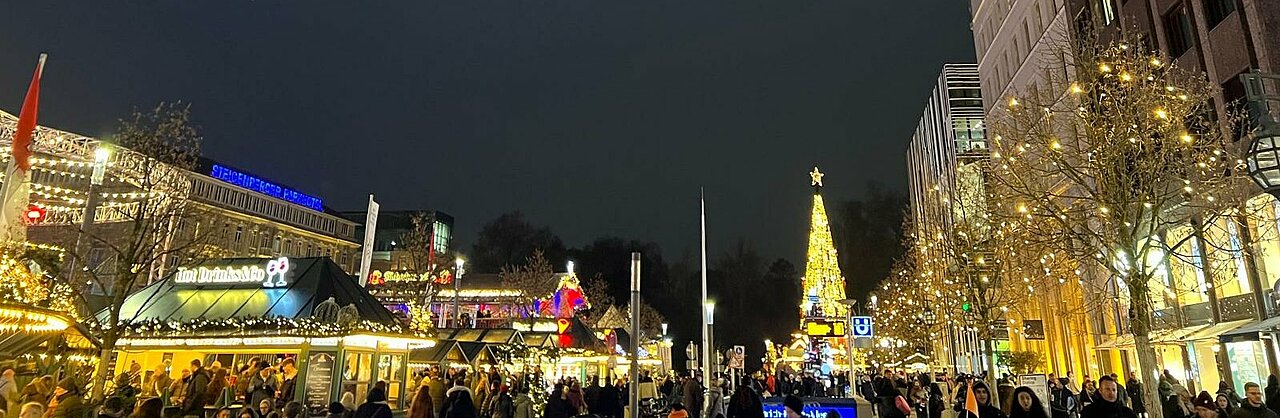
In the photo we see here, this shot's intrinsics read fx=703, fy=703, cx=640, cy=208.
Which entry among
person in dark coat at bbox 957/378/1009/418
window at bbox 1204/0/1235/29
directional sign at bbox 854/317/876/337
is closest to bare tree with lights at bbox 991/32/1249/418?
person in dark coat at bbox 957/378/1009/418

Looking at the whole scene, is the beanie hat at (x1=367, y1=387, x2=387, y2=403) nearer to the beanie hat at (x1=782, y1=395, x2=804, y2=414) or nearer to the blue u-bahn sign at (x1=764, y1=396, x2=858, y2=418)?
the beanie hat at (x1=782, y1=395, x2=804, y2=414)

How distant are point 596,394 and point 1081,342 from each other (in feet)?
90.8

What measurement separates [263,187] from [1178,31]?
7231 cm

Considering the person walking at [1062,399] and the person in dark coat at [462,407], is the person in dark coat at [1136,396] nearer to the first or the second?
the person walking at [1062,399]

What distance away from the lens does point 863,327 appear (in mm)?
21047

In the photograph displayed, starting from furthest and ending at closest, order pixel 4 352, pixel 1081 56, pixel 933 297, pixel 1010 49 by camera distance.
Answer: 1. pixel 1010 49
2. pixel 933 297
3. pixel 4 352
4. pixel 1081 56

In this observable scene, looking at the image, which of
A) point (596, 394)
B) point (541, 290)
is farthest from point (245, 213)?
point (596, 394)

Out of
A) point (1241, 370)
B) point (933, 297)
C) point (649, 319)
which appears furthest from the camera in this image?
point (649, 319)

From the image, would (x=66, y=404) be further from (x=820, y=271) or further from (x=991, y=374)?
(x=820, y=271)

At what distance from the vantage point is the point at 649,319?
76438 millimetres

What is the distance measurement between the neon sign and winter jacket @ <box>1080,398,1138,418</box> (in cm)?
1982

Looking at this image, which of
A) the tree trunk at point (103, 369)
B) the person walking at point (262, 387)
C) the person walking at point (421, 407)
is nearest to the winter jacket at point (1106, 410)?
the person walking at point (421, 407)

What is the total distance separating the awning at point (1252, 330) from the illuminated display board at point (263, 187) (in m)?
70.7

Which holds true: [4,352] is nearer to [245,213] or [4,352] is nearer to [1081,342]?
[1081,342]
